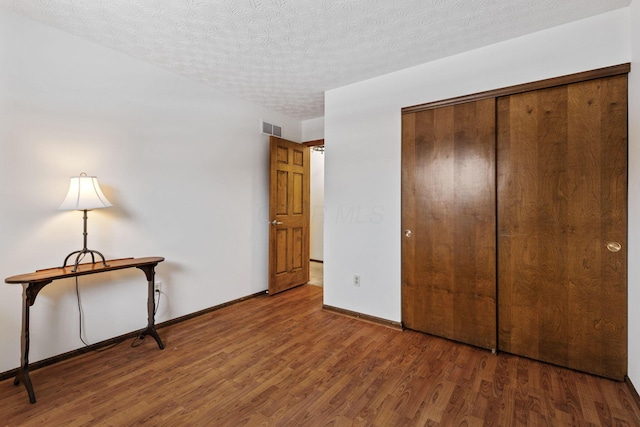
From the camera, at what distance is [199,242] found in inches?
126

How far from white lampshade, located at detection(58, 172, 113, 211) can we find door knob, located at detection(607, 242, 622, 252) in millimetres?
3605

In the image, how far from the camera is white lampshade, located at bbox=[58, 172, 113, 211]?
2.06 meters

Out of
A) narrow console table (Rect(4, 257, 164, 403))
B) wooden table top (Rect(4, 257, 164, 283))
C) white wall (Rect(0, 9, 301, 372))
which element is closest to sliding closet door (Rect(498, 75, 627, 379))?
white wall (Rect(0, 9, 301, 372))

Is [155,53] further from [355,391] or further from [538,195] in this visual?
[538,195]

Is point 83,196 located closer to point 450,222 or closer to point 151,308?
point 151,308

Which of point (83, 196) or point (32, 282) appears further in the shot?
point (83, 196)

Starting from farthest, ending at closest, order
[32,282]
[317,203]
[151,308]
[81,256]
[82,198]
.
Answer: [317,203], [151,308], [81,256], [82,198], [32,282]

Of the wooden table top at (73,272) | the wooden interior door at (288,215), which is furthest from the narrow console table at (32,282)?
the wooden interior door at (288,215)

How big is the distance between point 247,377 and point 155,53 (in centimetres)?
277

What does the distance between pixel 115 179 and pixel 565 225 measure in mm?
3611

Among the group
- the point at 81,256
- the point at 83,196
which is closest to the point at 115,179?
the point at 83,196

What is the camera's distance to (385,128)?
2.92 meters

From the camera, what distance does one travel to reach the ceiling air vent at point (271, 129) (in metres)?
3.87

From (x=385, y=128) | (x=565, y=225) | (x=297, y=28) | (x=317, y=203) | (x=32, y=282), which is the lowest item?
(x=32, y=282)
